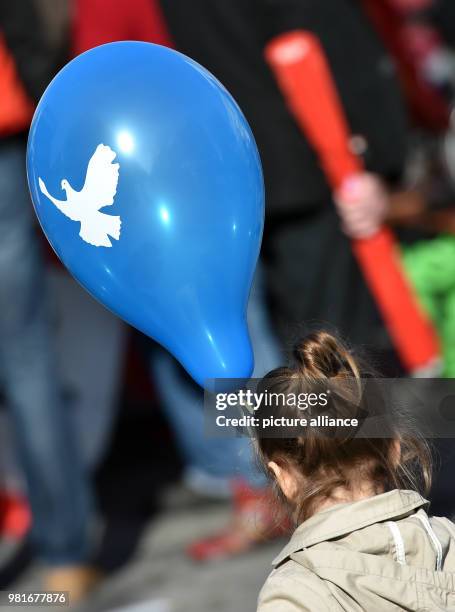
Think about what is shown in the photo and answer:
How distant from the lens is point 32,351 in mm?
2729

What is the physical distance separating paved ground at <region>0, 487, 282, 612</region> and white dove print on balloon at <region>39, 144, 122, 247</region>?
1.37m

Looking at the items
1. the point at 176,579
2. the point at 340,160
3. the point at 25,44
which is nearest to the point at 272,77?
the point at 340,160

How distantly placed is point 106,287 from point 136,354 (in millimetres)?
2145

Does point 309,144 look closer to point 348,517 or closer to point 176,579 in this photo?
point 176,579

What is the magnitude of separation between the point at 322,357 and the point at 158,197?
0.29 metres

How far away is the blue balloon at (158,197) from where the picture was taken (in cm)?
144

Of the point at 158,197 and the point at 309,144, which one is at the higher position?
the point at 158,197

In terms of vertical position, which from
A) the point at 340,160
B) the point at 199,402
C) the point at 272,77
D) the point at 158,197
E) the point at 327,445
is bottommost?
the point at 199,402

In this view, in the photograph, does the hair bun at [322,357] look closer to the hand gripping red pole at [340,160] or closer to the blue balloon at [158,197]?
the blue balloon at [158,197]

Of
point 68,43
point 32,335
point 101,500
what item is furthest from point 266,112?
point 101,500

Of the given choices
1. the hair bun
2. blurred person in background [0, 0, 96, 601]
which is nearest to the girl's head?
the hair bun

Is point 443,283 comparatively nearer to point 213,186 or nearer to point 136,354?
point 136,354

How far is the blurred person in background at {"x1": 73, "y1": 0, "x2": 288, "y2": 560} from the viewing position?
105 inches

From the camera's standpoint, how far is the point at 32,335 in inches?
107
